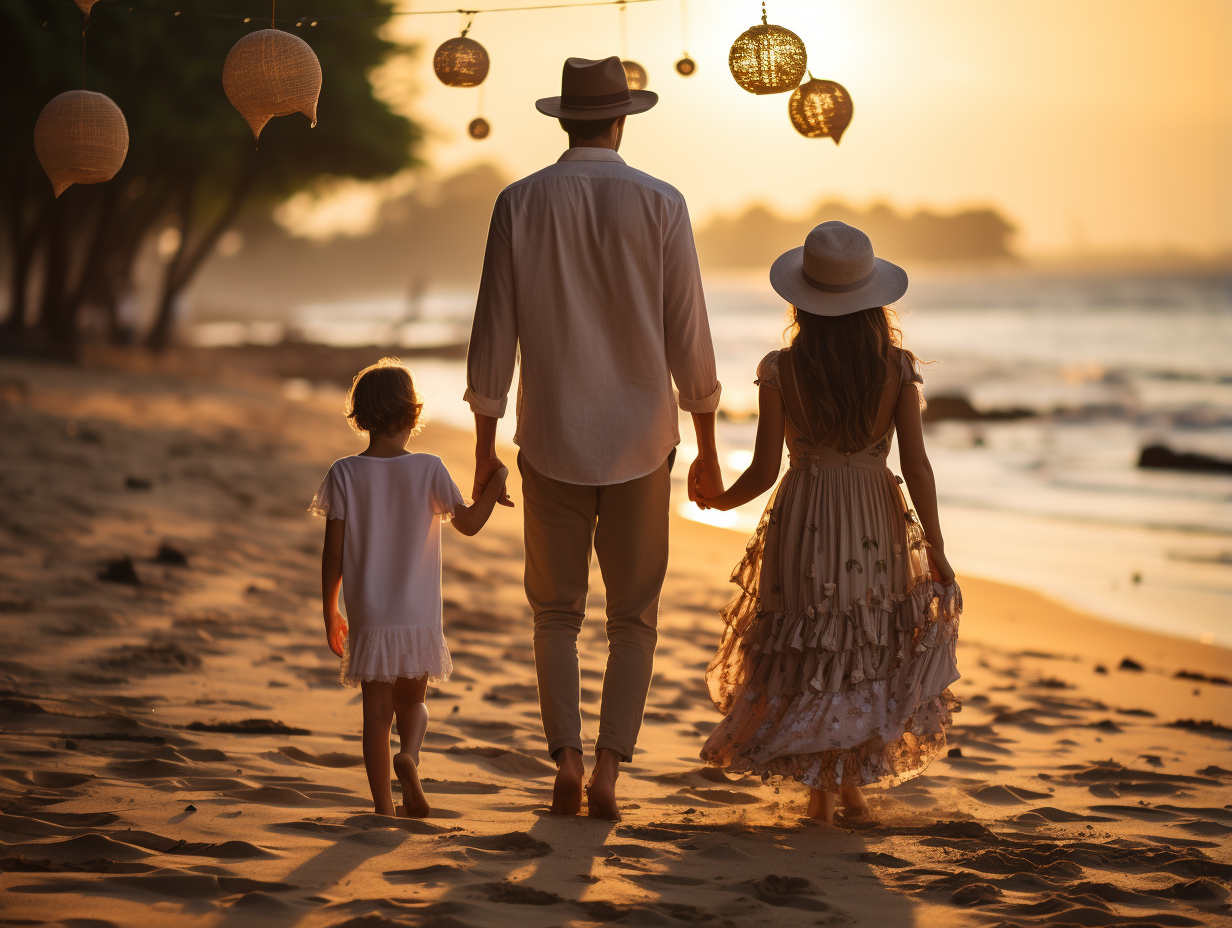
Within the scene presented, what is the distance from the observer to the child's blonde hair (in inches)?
123

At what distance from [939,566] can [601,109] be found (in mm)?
1566

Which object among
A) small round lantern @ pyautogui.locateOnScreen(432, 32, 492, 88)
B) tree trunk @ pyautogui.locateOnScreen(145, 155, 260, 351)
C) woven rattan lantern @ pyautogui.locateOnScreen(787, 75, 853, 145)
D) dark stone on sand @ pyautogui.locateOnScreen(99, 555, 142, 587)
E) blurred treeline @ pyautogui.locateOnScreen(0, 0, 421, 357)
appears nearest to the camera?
woven rattan lantern @ pyautogui.locateOnScreen(787, 75, 853, 145)

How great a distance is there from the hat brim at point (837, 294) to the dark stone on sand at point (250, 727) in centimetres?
209

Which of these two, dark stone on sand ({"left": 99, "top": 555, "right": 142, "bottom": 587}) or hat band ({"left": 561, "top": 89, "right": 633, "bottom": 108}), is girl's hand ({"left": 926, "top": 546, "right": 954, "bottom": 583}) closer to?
hat band ({"left": 561, "top": 89, "right": 633, "bottom": 108})

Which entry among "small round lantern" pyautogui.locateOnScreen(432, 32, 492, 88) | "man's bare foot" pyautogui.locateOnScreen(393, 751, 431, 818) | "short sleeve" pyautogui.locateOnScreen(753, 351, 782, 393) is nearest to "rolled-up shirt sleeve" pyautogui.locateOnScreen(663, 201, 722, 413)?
"short sleeve" pyautogui.locateOnScreen(753, 351, 782, 393)

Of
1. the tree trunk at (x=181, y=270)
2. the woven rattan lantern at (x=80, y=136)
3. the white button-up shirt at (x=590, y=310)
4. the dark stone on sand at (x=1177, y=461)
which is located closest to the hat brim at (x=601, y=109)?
the white button-up shirt at (x=590, y=310)

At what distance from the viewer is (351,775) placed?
3570mm

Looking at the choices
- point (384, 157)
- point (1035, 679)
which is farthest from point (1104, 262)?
point (1035, 679)

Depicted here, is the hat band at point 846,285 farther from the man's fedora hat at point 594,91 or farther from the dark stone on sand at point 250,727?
the dark stone on sand at point 250,727

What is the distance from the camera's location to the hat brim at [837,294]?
3299 mm

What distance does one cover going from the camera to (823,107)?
14.8ft

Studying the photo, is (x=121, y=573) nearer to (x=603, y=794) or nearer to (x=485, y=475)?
(x=485, y=475)

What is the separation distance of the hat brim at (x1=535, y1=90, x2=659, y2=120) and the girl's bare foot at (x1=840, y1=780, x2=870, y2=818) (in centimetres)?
199

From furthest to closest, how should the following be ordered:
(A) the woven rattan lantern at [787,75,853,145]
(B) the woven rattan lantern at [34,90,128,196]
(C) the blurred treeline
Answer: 1. (C) the blurred treeline
2. (A) the woven rattan lantern at [787,75,853,145]
3. (B) the woven rattan lantern at [34,90,128,196]
